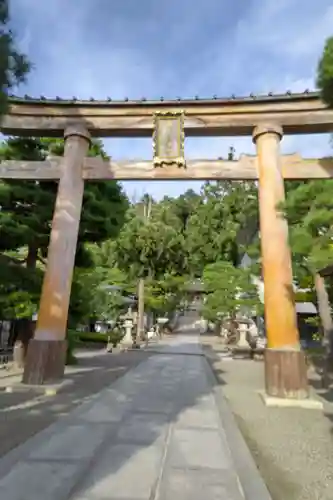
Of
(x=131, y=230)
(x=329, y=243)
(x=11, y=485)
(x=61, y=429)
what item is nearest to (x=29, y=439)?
(x=61, y=429)

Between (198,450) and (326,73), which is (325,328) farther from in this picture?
(198,450)

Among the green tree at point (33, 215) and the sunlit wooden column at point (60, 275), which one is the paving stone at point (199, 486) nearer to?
the sunlit wooden column at point (60, 275)

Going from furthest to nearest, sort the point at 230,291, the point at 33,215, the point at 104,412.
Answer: the point at 230,291, the point at 33,215, the point at 104,412

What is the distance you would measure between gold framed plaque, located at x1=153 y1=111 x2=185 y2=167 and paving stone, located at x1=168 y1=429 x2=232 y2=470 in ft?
21.8


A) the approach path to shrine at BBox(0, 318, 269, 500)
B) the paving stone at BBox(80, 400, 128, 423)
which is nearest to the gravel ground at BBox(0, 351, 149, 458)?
the approach path to shrine at BBox(0, 318, 269, 500)

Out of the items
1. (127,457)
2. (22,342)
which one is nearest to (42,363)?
(22,342)

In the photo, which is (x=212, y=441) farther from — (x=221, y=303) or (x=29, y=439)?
(x=221, y=303)

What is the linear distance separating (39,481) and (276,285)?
6.36 m

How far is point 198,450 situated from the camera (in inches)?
174

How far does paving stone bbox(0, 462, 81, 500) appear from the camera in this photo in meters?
3.10

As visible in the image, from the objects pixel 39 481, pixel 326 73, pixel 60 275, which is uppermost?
pixel 326 73

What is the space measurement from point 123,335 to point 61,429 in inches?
791

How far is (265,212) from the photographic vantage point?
358 inches

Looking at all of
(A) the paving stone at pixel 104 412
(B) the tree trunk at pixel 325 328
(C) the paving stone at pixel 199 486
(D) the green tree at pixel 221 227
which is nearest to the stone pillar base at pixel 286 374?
(B) the tree trunk at pixel 325 328
